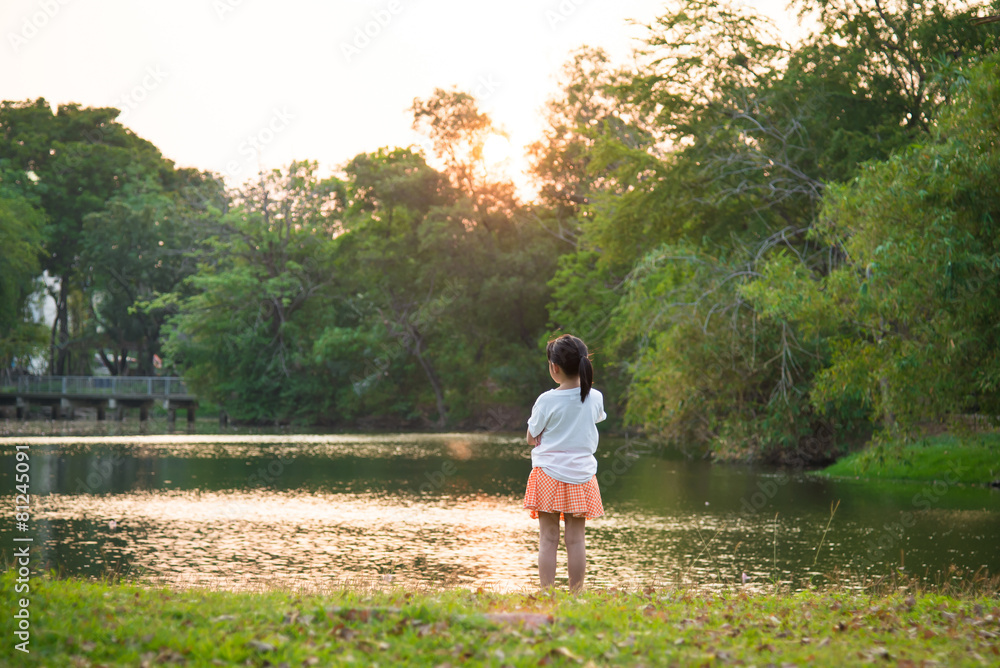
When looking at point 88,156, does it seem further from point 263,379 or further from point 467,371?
point 467,371

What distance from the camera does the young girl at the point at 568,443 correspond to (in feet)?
22.4

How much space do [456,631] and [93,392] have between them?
5120 cm

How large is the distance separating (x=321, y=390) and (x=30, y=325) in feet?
50.5

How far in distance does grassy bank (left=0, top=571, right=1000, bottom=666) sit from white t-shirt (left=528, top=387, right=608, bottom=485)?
900mm

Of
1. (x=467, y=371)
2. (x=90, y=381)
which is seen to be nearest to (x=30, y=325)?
(x=90, y=381)

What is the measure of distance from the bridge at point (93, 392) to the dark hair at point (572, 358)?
47379 mm

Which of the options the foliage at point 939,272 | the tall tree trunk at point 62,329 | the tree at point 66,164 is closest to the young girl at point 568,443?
the foliage at point 939,272

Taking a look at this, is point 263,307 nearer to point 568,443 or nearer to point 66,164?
point 66,164

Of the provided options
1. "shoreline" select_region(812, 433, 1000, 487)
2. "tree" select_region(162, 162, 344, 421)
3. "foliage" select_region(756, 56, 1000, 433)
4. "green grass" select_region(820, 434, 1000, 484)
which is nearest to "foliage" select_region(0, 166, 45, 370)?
"tree" select_region(162, 162, 344, 421)

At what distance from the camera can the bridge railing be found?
52.0 metres

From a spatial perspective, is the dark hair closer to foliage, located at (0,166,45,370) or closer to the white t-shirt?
the white t-shirt

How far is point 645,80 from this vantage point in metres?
26.9

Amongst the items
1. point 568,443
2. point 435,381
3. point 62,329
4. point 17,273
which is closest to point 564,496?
point 568,443

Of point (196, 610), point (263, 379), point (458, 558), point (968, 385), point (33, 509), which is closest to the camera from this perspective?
point (196, 610)
